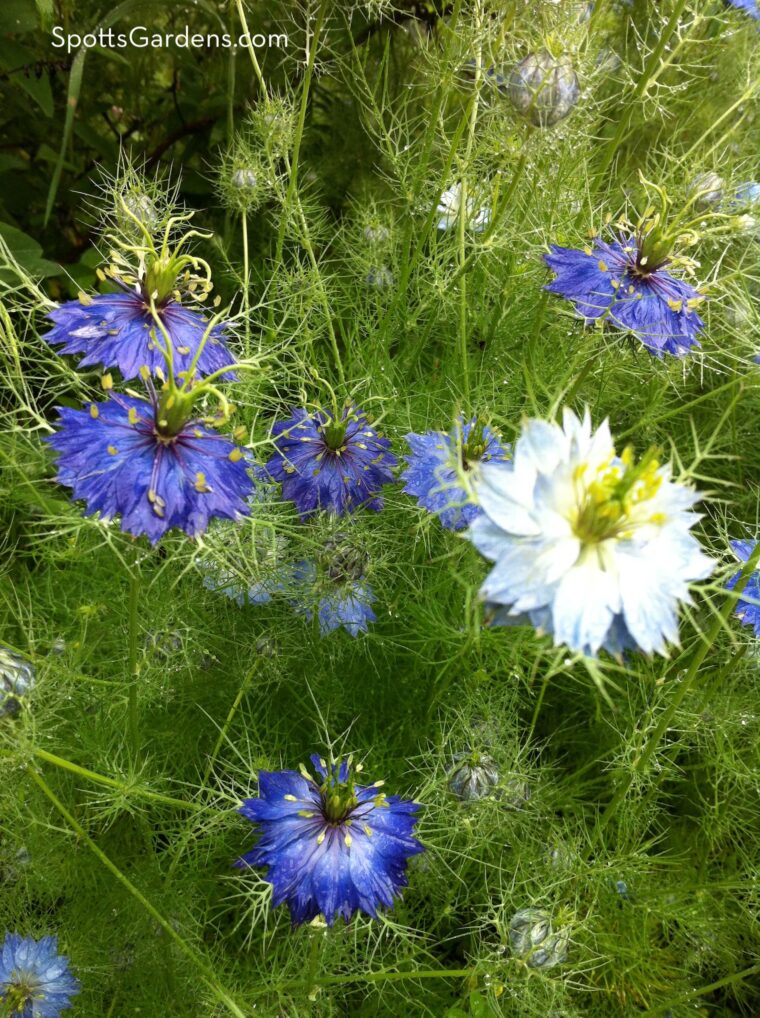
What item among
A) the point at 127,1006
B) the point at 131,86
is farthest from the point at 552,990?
the point at 131,86

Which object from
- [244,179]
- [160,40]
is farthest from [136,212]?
[160,40]

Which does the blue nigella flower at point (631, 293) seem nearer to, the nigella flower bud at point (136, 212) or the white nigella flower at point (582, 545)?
the white nigella flower at point (582, 545)

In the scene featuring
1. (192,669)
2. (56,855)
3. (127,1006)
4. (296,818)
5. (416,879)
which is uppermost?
(296,818)

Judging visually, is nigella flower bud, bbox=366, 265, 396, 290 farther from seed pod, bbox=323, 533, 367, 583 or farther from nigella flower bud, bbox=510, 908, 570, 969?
nigella flower bud, bbox=510, 908, 570, 969

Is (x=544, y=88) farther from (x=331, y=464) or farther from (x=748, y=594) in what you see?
(x=748, y=594)

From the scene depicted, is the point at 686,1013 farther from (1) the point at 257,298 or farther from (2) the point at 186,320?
(1) the point at 257,298
